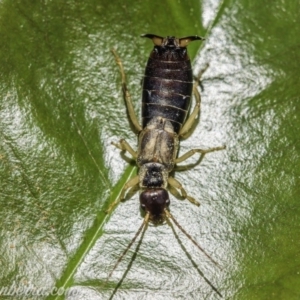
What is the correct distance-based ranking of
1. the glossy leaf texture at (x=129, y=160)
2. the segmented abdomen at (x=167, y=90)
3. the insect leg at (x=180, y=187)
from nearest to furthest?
the glossy leaf texture at (x=129, y=160) < the insect leg at (x=180, y=187) < the segmented abdomen at (x=167, y=90)

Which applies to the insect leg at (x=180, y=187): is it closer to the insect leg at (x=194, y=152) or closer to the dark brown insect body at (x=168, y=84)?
the insect leg at (x=194, y=152)

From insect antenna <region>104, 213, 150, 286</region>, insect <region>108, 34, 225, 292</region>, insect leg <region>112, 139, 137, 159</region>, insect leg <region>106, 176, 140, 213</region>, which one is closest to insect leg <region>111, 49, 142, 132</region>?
insect <region>108, 34, 225, 292</region>

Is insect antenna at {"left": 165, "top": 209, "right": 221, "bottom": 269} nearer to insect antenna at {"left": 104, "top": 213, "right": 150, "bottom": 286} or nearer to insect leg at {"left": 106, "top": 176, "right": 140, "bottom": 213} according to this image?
insect antenna at {"left": 104, "top": 213, "right": 150, "bottom": 286}

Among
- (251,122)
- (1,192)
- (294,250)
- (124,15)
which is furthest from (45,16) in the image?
(294,250)

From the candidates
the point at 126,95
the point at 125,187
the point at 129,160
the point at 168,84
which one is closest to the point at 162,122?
the point at 168,84

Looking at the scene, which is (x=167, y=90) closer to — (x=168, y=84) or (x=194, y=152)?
(x=168, y=84)

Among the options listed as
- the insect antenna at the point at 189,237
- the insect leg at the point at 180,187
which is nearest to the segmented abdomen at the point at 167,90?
the insect leg at the point at 180,187
